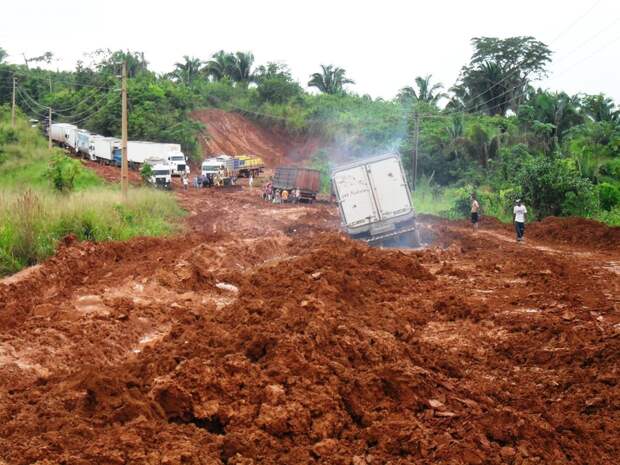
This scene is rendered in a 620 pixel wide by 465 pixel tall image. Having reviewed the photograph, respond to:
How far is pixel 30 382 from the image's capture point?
8359 mm

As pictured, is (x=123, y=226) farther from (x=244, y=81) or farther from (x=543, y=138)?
(x=244, y=81)

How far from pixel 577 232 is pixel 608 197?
7306 millimetres

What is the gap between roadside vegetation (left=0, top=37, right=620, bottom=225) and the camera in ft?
109

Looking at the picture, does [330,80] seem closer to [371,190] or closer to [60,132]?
[60,132]

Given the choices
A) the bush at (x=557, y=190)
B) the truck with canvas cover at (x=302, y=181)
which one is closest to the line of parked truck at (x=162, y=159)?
the truck with canvas cover at (x=302, y=181)

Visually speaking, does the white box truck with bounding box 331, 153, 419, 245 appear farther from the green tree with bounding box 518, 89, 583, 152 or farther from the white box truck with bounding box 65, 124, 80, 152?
the white box truck with bounding box 65, 124, 80, 152

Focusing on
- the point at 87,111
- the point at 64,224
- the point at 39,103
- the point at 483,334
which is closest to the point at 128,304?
the point at 483,334

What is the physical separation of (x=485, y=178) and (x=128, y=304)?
32.0m

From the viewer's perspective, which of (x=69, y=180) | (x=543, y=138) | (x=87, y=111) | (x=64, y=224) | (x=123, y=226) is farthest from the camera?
(x=87, y=111)

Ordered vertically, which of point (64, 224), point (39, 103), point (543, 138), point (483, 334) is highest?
point (39, 103)

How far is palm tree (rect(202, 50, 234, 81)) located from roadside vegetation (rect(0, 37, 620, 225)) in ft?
0.39

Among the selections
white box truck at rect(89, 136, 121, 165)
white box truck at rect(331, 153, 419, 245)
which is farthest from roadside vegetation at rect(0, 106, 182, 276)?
white box truck at rect(89, 136, 121, 165)

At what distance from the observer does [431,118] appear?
56.1 m

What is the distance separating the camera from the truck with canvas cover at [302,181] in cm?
3988
